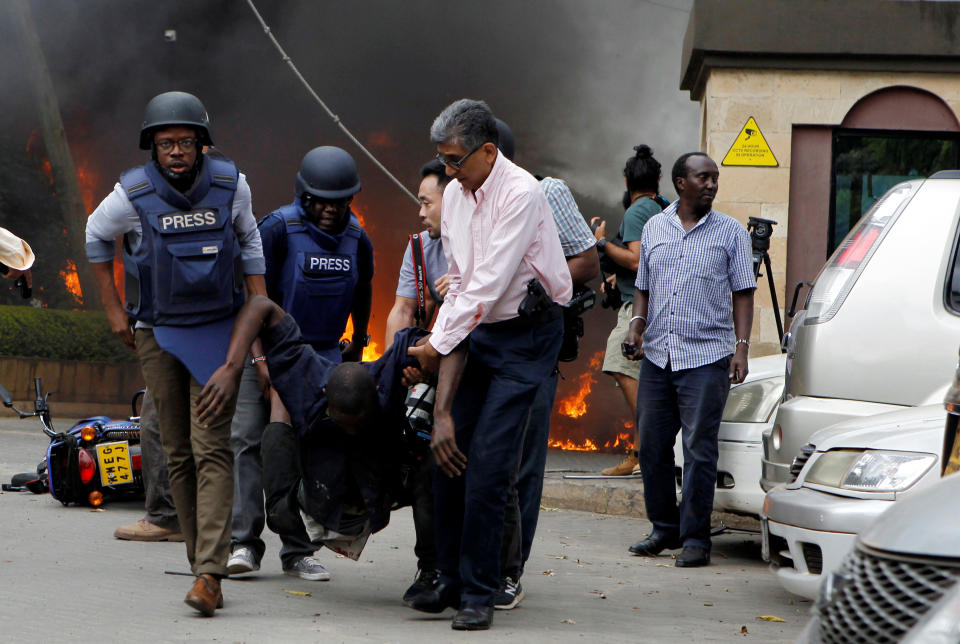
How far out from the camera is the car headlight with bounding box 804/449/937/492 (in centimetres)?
452

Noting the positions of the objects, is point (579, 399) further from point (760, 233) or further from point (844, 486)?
point (844, 486)

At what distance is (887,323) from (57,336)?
1098 cm

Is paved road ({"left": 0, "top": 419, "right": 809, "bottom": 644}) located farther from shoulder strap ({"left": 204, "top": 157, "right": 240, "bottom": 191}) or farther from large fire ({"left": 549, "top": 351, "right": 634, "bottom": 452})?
large fire ({"left": 549, "top": 351, "right": 634, "bottom": 452})

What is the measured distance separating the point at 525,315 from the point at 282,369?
99 centimetres

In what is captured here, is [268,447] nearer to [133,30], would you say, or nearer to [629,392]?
[629,392]

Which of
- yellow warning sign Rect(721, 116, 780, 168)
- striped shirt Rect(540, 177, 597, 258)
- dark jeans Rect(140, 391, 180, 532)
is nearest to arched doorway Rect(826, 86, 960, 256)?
yellow warning sign Rect(721, 116, 780, 168)

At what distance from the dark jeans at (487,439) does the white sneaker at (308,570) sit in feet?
3.13

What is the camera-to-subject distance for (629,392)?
884 centimetres

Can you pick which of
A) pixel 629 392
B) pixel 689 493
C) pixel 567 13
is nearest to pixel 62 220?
pixel 567 13

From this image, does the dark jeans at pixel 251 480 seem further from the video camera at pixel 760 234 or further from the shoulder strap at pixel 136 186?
the video camera at pixel 760 234

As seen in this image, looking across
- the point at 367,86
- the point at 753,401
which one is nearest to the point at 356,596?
the point at 753,401

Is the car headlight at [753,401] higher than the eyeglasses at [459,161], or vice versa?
the eyeglasses at [459,161]

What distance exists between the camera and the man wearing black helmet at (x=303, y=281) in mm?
6023

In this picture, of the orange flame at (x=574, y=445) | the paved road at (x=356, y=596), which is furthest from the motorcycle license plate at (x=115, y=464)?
the orange flame at (x=574, y=445)
